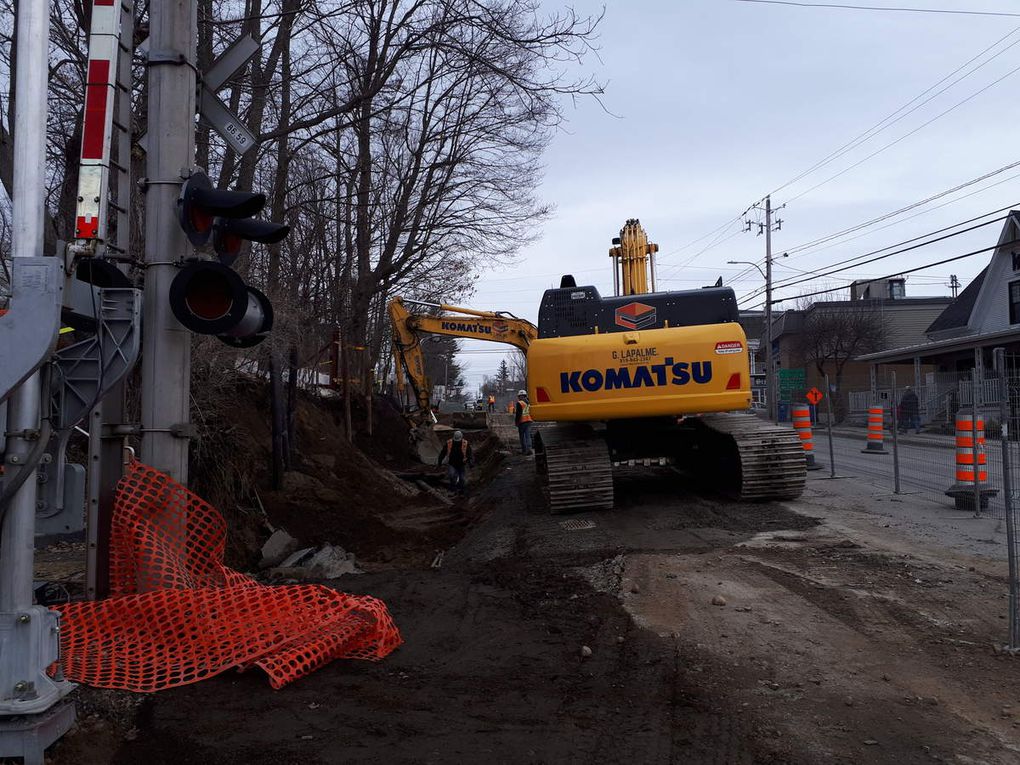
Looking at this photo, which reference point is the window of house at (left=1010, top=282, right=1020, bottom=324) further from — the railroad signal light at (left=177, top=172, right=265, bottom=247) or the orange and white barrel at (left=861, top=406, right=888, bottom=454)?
the railroad signal light at (left=177, top=172, right=265, bottom=247)

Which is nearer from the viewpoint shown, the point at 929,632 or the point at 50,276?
the point at 50,276

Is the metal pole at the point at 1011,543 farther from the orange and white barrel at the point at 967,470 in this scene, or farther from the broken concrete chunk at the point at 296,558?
the broken concrete chunk at the point at 296,558

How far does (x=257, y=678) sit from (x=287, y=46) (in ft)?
30.1

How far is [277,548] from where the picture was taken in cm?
955

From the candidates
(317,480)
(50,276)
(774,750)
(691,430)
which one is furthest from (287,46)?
(774,750)

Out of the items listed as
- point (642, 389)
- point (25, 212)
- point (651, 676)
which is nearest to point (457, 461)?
point (642, 389)

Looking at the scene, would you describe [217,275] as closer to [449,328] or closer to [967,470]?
[967,470]

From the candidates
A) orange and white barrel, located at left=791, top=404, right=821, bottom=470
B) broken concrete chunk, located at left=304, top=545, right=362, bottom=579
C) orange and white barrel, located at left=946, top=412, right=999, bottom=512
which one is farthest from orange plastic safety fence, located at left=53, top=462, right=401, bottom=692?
orange and white barrel, located at left=791, top=404, right=821, bottom=470

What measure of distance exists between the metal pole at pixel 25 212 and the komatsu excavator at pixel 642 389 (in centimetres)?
723

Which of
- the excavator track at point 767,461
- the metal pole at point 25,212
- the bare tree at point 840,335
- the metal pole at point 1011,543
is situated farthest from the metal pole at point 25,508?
the bare tree at point 840,335

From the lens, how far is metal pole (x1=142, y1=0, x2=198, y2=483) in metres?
4.86

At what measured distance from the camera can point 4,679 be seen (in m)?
3.33

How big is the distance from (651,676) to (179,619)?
2.62m

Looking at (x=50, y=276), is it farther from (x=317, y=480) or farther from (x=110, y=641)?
(x=317, y=480)
